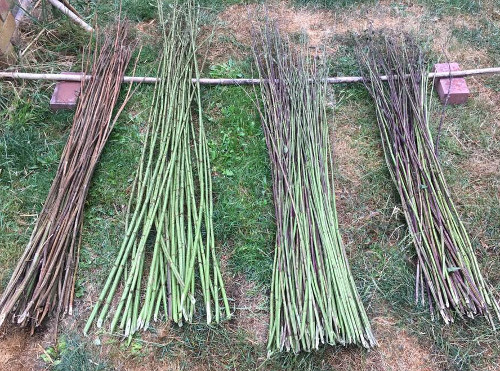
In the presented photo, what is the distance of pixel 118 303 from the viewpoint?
2.44 meters

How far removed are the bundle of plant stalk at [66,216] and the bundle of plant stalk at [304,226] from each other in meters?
1.12

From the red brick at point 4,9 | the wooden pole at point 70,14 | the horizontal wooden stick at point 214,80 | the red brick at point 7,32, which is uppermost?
the wooden pole at point 70,14

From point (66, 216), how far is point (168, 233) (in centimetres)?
61

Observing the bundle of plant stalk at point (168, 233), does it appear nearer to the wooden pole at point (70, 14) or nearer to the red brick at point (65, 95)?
the red brick at point (65, 95)

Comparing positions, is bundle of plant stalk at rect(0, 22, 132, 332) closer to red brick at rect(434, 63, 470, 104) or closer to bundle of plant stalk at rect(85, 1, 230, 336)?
bundle of plant stalk at rect(85, 1, 230, 336)

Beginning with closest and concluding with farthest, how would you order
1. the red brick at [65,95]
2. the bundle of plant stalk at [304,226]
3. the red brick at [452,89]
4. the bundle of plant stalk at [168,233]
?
the bundle of plant stalk at [304,226] < the bundle of plant stalk at [168,233] < the red brick at [65,95] < the red brick at [452,89]

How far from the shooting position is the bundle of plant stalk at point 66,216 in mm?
2307

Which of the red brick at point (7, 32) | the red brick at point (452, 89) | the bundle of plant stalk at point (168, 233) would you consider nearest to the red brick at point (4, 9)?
the red brick at point (7, 32)

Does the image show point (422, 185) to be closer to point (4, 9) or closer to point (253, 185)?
point (253, 185)

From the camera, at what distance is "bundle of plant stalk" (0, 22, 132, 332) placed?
2.31 m

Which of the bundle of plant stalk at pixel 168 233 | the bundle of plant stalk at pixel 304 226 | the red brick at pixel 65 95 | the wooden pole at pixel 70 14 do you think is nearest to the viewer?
the bundle of plant stalk at pixel 304 226

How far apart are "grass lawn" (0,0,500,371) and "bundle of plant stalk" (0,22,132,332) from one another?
0.11 metres

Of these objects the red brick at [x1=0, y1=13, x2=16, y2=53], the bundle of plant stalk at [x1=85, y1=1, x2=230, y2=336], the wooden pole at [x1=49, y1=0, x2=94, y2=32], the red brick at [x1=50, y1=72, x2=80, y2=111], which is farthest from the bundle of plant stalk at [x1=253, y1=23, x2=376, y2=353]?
the red brick at [x1=0, y1=13, x2=16, y2=53]

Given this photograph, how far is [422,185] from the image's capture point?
9.12ft
